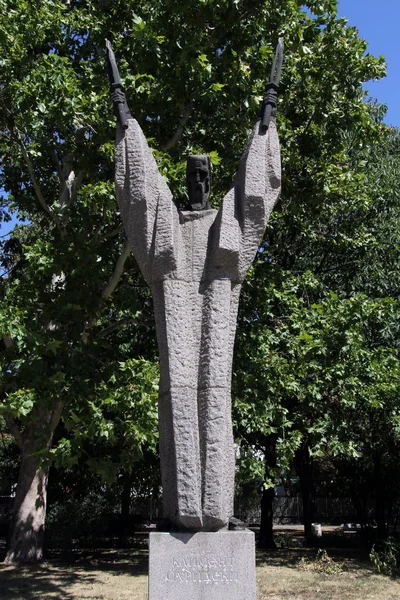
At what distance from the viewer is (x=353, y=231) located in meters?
15.4

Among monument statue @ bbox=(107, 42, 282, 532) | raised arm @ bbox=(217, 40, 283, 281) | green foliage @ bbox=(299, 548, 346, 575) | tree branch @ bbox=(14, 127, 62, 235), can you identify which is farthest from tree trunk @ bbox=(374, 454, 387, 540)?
monument statue @ bbox=(107, 42, 282, 532)

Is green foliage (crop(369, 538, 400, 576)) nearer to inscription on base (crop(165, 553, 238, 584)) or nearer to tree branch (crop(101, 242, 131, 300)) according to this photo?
tree branch (crop(101, 242, 131, 300))

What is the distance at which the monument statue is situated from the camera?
13.8ft

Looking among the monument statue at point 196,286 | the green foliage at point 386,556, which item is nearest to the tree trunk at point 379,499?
the green foliage at point 386,556

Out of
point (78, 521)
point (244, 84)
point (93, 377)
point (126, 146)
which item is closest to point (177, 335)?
point (126, 146)

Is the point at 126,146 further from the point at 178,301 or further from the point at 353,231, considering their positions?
the point at 353,231

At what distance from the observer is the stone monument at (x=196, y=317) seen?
13.3 feet

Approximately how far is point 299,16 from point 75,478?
15.0m

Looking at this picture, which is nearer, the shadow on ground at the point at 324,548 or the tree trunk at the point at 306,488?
the shadow on ground at the point at 324,548

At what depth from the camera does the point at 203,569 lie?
13.1ft

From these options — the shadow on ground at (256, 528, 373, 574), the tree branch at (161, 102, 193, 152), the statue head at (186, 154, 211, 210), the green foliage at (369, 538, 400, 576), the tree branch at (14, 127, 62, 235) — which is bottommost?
the shadow on ground at (256, 528, 373, 574)

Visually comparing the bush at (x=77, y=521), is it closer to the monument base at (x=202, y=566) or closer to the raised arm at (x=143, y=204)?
the monument base at (x=202, y=566)

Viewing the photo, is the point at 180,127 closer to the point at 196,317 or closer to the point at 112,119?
the point at 112,119

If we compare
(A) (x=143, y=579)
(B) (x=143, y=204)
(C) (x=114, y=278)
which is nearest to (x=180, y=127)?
(C) (x=114, y=278)
